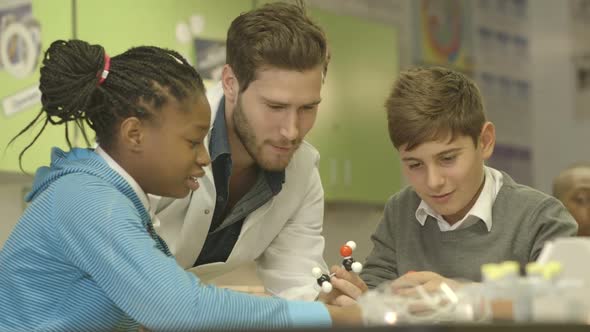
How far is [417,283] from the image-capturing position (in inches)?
47.9

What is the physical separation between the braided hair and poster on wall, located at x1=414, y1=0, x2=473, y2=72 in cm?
295

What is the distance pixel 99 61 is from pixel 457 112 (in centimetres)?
65

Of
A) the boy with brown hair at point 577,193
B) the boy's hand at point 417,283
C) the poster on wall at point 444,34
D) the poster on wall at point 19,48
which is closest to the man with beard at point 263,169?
the boy's hand at point 417,283

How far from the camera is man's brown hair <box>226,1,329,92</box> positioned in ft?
5.67

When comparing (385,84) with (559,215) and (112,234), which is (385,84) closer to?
(559,215)

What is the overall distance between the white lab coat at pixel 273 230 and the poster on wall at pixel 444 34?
2.42 metres

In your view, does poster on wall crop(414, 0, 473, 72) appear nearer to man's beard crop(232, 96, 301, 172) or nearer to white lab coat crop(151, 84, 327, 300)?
white lab coat crop(151, 84, 327, 300)

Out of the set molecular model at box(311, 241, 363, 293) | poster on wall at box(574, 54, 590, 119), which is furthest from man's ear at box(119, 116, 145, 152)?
poster on wall at box(574, 54, 590, 119)

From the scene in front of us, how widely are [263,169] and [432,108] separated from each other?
0.38m

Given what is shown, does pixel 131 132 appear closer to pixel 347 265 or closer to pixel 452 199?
pixel 347 265

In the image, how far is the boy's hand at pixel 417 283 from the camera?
104 cm

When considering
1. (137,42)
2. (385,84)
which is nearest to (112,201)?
(137,42)

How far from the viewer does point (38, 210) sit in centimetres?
124

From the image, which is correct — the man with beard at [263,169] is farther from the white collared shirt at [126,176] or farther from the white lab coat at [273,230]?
the white collared shirt at [126,176]
